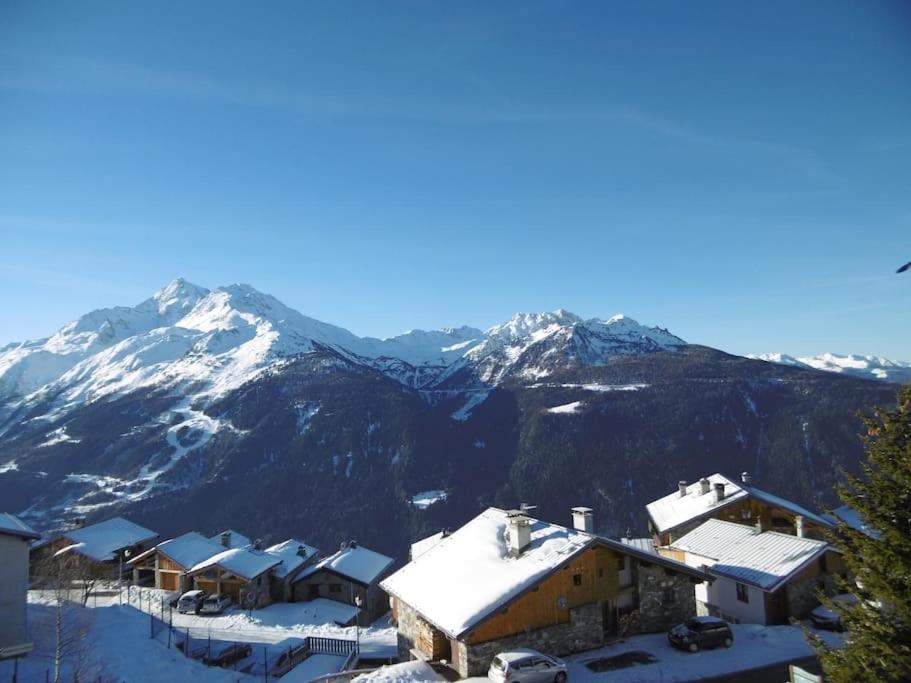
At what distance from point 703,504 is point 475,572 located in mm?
31345

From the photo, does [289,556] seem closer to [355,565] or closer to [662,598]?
[355,565]

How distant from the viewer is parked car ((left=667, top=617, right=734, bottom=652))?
26.4 meters

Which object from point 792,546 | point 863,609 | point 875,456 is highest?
point 875,456

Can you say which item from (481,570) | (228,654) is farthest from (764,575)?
(228,654)

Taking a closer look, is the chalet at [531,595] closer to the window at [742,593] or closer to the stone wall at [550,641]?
the stone wall at [550,641]

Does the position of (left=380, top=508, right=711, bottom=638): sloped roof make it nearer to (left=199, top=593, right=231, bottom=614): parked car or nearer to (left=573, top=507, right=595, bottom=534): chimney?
(left=573, top=507, right=595, bottom=534): chimney

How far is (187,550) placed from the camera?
6088 cm

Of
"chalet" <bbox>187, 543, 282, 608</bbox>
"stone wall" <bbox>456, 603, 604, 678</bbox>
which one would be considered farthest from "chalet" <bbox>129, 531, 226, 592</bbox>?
"stone wall" <bbox>456, 603, 604, 678</bbox>

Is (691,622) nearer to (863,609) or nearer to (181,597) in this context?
(863,609)

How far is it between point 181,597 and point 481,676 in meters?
36.7

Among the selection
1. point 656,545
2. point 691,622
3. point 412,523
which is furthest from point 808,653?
point 412,523

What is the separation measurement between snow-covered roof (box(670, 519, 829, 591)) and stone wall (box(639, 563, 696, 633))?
16.5 ft

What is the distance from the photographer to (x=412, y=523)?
192625mm

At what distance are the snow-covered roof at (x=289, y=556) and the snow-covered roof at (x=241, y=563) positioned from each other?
100 centimetres
